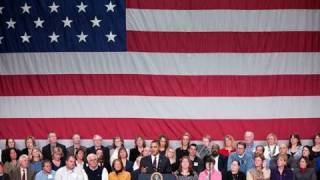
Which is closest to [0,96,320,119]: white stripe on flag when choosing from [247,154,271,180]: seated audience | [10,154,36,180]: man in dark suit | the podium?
[247,154,271,180]: seated audience

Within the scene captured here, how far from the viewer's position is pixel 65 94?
12570 millimetres

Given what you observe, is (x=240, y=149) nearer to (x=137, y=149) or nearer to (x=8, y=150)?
(x=137, y=149)

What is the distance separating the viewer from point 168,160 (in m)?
10.7

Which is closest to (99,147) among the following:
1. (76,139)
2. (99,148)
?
(99,148)

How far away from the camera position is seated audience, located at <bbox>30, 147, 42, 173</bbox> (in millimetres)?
10945

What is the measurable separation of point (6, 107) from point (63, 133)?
1.22m

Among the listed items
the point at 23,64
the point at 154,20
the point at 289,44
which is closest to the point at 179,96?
the point at 154,20

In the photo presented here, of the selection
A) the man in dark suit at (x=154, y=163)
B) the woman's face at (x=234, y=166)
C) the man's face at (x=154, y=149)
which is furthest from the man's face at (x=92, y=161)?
the woman's face at (x=234, y=166)

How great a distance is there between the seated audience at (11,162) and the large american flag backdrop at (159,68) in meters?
1.22

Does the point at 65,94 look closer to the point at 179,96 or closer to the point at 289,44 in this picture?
the point at 179,96

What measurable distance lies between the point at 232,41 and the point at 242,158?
250cm

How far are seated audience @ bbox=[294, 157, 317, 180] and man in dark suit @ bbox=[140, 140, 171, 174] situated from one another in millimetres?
2101

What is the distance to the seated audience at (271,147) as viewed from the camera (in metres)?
11.6

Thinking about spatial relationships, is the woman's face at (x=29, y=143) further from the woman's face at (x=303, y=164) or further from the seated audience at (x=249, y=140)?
the woman's face at (x=303, y=164)
